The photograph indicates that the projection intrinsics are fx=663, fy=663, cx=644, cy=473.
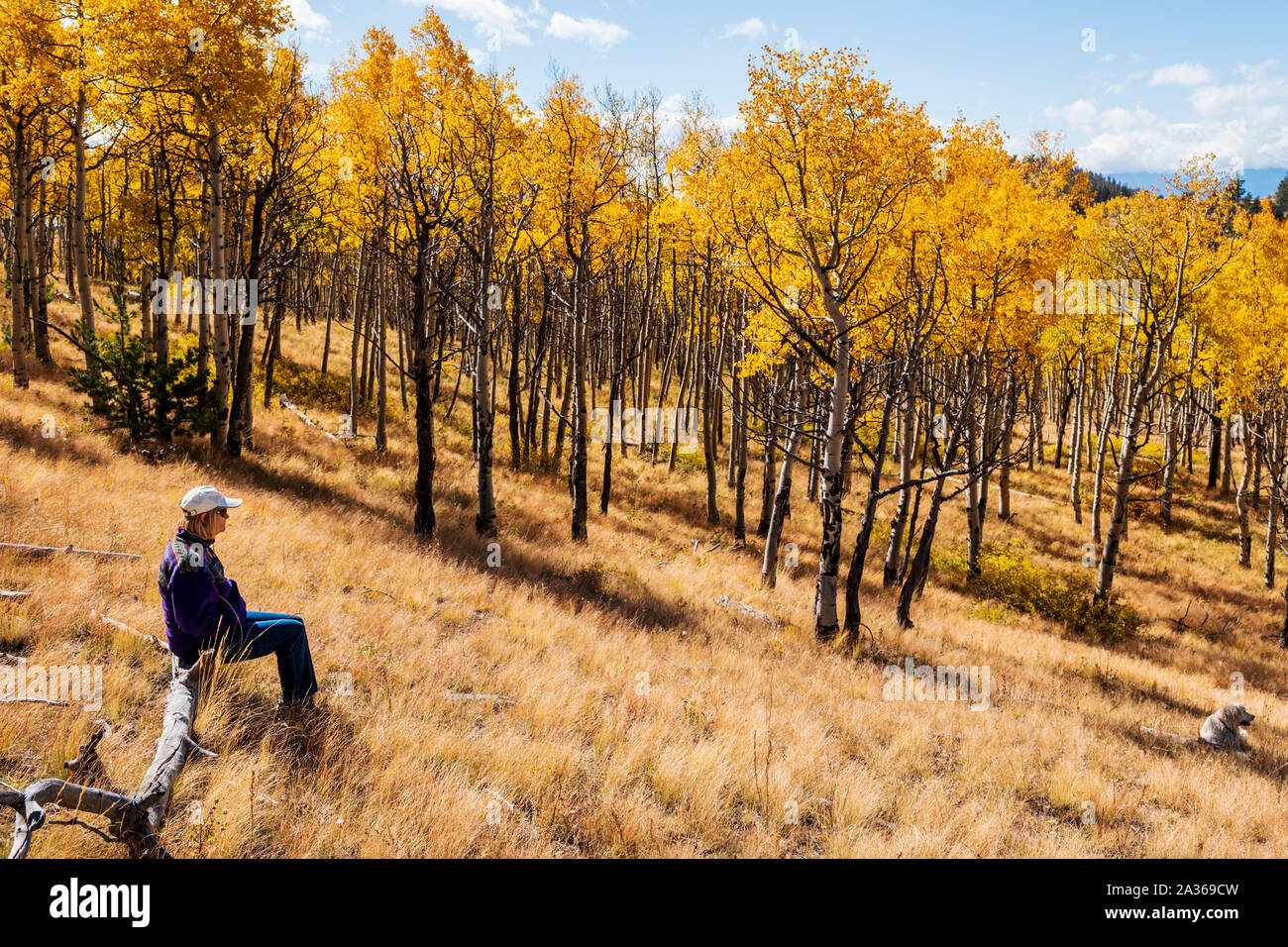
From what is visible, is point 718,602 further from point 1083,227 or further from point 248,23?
point 1083,227

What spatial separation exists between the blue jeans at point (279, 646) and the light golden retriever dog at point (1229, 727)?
11.2 meters

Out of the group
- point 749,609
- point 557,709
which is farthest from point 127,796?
point 749,609

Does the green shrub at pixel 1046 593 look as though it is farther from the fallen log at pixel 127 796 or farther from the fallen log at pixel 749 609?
the fallen log at pixel 127 796

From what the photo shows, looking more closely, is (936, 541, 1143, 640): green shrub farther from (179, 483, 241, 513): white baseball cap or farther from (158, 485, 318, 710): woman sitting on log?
(179, 483, 241, 513): white baseball cap

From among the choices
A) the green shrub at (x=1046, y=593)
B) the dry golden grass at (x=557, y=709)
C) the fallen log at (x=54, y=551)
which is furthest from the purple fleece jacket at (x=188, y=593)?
the green shrub at (x=1046, y=593)

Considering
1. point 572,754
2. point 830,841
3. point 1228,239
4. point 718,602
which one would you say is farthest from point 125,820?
point 1228,239

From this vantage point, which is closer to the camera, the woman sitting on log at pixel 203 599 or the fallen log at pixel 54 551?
the woman sitting on log at pixel 203 599

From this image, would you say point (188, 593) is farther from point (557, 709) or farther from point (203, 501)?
point (557, 709)

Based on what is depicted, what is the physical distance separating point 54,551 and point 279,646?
350 centimetres

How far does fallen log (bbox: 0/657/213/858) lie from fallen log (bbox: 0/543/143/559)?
12.1 feet

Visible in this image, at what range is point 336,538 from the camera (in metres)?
9.96

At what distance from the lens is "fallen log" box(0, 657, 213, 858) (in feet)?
8.71

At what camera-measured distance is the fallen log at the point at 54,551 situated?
20.3ft
